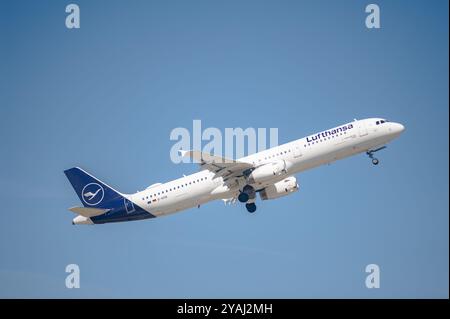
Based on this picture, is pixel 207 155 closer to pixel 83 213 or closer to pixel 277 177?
pixel 277 177

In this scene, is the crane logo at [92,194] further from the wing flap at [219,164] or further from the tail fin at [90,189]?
the wing flap at [219,164]

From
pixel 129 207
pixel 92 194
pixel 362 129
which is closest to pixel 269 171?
pixel 362 129

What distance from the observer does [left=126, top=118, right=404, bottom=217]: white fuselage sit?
70.8m

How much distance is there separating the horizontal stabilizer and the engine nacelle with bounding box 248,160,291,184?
14843 mm

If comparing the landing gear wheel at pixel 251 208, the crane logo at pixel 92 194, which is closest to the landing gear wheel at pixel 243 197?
the landing gear wheel at pixel 251 208

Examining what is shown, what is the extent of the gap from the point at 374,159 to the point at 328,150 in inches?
205

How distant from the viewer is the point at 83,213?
72562mm

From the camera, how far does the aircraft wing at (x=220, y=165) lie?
69.4 meters

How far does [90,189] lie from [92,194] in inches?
23.4
